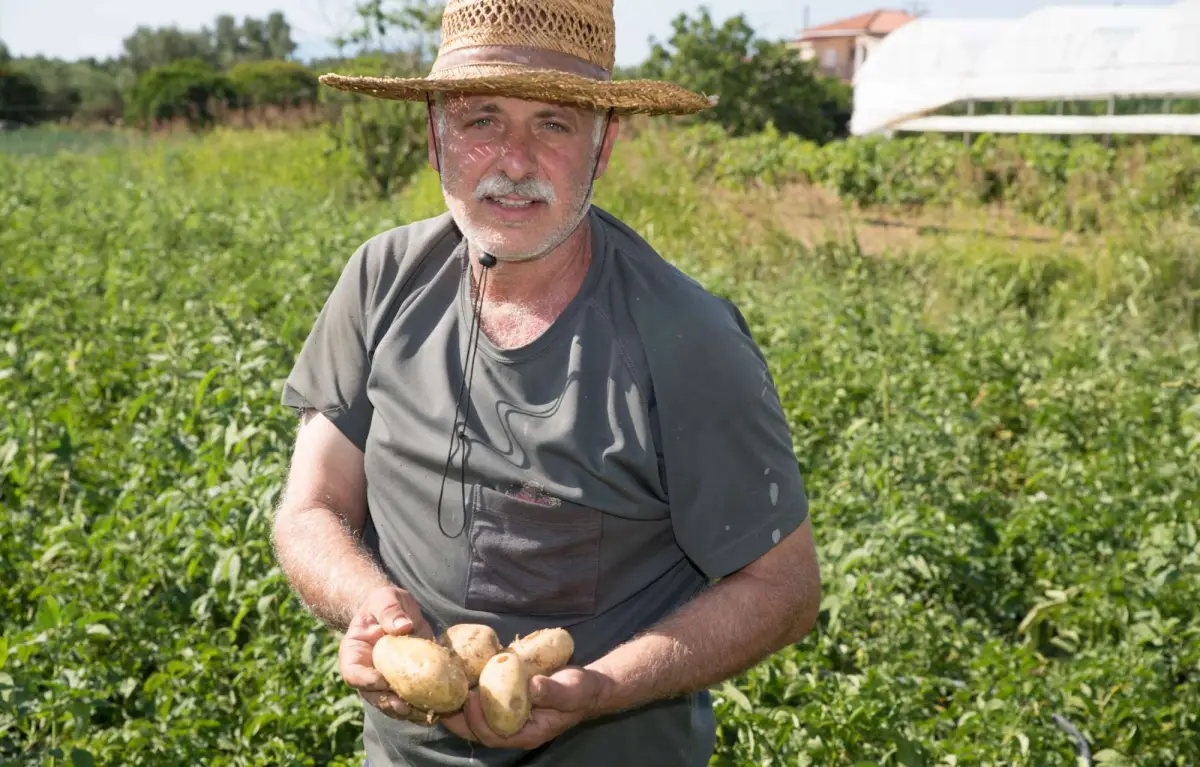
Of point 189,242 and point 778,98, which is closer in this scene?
point 189,242

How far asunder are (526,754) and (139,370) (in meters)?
3.66

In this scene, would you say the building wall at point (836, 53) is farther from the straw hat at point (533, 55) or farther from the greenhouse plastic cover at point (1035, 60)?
the straw hat at point (533, 55)

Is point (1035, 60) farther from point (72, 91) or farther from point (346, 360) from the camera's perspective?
point (72, 91)

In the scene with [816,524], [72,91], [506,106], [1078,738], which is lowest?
[1078,738]

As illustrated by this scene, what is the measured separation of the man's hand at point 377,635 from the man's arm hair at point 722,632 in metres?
0.27

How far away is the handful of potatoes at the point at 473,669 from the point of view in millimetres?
1614

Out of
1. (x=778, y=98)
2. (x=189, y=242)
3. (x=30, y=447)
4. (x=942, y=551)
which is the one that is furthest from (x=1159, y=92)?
(x=30, y=447)

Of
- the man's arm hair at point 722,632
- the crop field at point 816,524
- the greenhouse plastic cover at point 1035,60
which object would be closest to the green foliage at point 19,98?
the greenhouse plastic cover at point 1035,60

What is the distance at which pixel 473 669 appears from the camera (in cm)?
172

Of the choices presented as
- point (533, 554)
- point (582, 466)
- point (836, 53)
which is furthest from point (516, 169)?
point (836, 53)

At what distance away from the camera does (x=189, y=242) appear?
8852mm

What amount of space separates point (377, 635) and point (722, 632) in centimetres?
49

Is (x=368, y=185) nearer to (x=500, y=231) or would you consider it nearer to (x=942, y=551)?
(x=942, y=551)

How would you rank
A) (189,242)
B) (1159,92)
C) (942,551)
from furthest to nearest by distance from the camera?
(1159,92) → (189,242) → (942,551)
